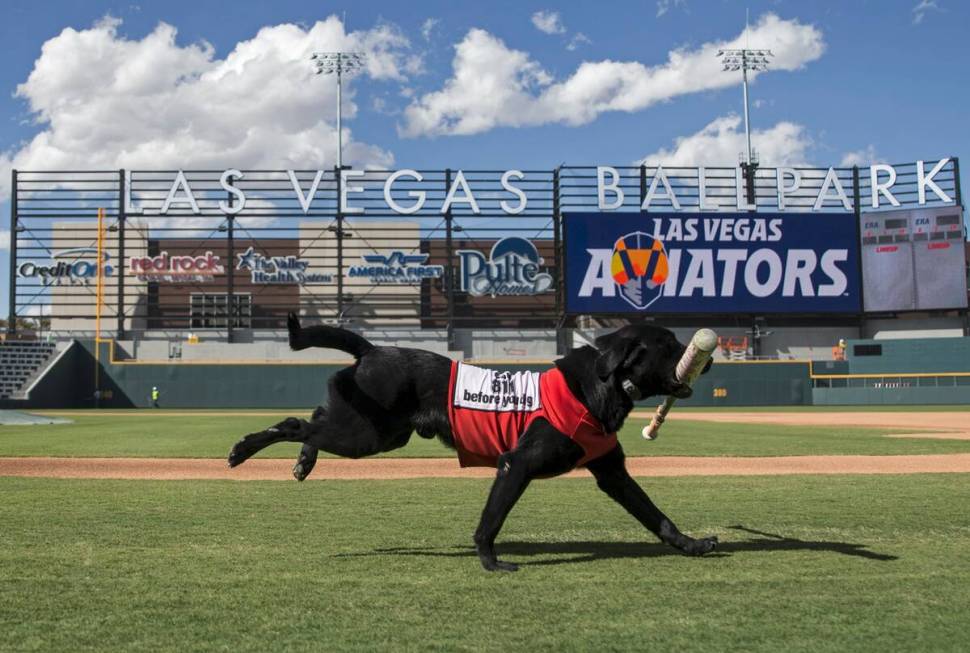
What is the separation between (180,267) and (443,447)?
38.6 m

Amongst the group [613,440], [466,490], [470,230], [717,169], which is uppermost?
[717,169]

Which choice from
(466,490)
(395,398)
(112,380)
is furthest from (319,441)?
(112,380)

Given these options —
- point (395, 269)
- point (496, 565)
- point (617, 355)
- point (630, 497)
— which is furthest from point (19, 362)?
point (617, 355)

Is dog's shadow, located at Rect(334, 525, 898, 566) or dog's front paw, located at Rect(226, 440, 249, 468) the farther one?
dog's front paw, located at Rect(226, 440, 249, 468)

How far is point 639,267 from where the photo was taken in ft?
151

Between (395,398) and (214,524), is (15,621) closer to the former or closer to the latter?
(395,398)

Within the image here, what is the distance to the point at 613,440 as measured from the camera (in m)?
5.53

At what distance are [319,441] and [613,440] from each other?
6.33ft

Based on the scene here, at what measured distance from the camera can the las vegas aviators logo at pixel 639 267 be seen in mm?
46000

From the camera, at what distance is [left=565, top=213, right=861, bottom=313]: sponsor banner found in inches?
1817

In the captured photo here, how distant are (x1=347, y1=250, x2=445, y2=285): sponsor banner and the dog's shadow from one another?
44.0 meters

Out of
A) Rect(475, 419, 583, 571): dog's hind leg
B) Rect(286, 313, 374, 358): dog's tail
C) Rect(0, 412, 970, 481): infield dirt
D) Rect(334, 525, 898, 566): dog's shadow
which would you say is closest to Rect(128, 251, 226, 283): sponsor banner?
Rect(0, 412, 970, 481): infield dirt

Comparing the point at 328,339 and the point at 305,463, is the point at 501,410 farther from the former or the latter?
the point at 305,463

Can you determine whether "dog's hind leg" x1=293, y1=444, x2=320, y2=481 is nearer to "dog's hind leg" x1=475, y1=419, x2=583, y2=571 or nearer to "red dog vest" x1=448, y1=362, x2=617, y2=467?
"red dog vest" x1=448, y1=362, x2=617, y2=467
